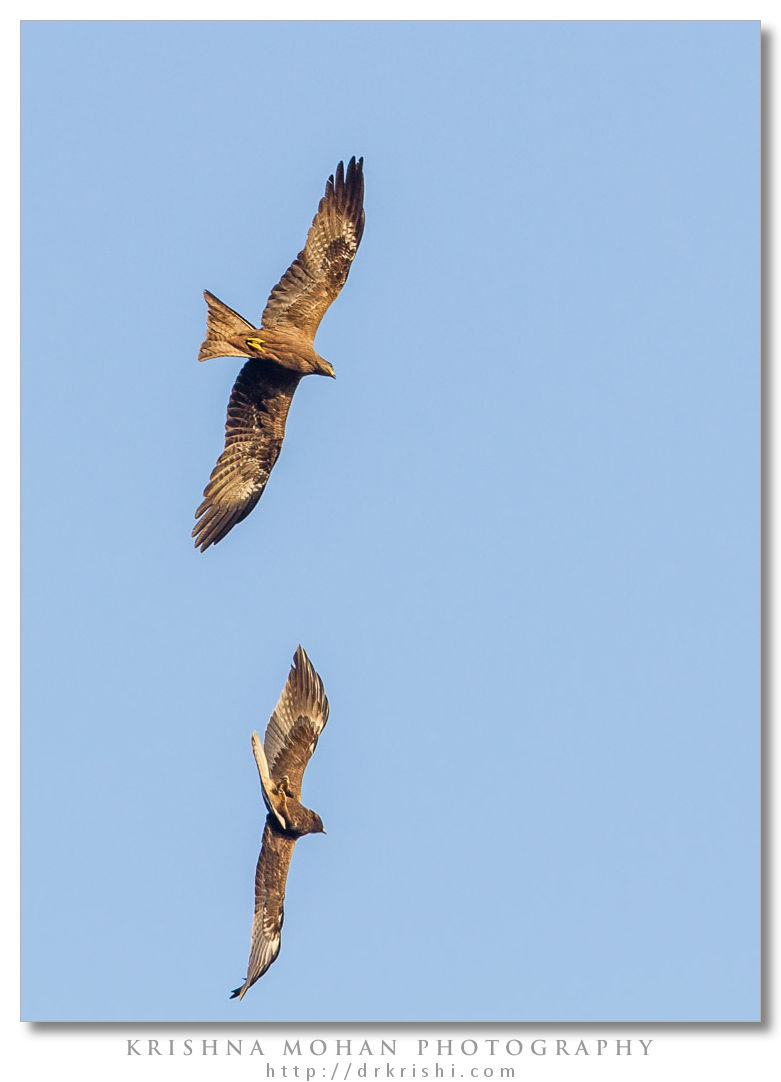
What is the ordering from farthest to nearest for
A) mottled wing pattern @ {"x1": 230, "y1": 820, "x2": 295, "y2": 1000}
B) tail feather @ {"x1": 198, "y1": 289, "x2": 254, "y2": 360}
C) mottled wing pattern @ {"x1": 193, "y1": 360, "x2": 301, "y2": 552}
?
mottled wing pattern @ {"x1": 193, "y1": 360, "x2": 301, "y2": 552}, mottled wing pattern @ {"x1": 230, "y1": 820, "x2": 295, "y2": 1000}, tail feather @ {"x1": 198, "y1": 289, "x2": 254, "y2": 360}

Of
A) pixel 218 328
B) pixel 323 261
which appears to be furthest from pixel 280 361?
pixel 323 261

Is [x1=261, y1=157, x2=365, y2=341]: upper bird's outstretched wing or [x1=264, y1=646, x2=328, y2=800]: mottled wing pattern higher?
[x1=261, y1=157, x2=365, y2=341]: upper bird's outstretched wing

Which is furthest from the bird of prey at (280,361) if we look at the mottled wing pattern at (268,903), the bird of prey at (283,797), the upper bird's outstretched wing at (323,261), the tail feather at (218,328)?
the mottled wing pattern at (268,903)

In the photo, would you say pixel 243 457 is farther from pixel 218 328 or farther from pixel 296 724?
pixel 296 724

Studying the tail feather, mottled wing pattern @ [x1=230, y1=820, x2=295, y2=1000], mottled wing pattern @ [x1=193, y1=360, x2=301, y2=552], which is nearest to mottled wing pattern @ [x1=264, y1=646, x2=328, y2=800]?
mottled wing pattern @ [x1=230, y1=820, x2=295, y2=1000]

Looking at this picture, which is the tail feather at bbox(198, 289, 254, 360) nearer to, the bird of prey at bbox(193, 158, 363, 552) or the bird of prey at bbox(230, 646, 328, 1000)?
the bird of prey at bbox(193, 158, 363, 552)

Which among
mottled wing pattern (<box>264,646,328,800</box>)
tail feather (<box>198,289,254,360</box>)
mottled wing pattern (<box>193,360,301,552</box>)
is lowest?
mottled wing pattern (<box>264,646,328,800</box>)

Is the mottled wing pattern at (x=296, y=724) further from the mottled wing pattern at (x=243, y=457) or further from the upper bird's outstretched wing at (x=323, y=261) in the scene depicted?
the upper bird's outstretched wing at (x=323, y=261)
